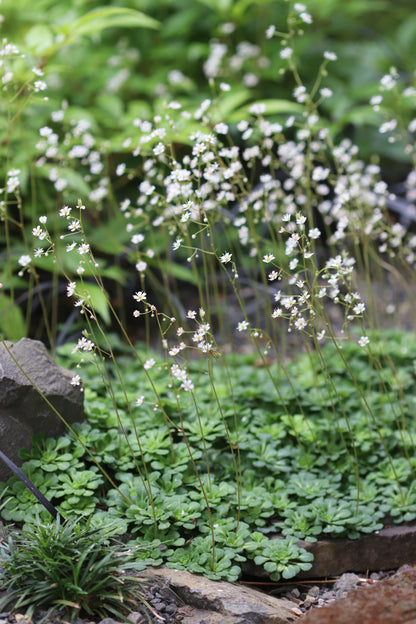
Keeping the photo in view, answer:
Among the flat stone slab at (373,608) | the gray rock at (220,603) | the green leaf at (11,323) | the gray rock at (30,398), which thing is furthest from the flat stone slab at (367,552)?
the green leaf at (11,323)

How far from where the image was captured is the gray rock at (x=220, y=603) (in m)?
1.96

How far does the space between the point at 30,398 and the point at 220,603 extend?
1083mm

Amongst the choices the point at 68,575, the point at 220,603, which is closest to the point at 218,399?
the point at 220,603

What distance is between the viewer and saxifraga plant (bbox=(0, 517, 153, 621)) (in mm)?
1864

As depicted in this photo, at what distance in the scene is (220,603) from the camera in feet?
6.57

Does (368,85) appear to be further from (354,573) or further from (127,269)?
(354,573)

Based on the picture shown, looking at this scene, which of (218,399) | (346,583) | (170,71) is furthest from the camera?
(170,71)

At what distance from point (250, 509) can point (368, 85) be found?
3.88 meters

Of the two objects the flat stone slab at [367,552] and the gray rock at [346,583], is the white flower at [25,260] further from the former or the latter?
the gray rock at [346,583]

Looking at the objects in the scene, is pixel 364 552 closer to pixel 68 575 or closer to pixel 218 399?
pixel 218 399

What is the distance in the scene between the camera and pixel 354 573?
8.14 ft

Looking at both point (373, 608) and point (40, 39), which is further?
point (40, 39)

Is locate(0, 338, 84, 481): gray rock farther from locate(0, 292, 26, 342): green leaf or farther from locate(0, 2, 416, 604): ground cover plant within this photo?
locate(0, 292, 26, 342): green leaf

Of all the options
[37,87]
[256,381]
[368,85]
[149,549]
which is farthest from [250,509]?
Answer: [368,85]
